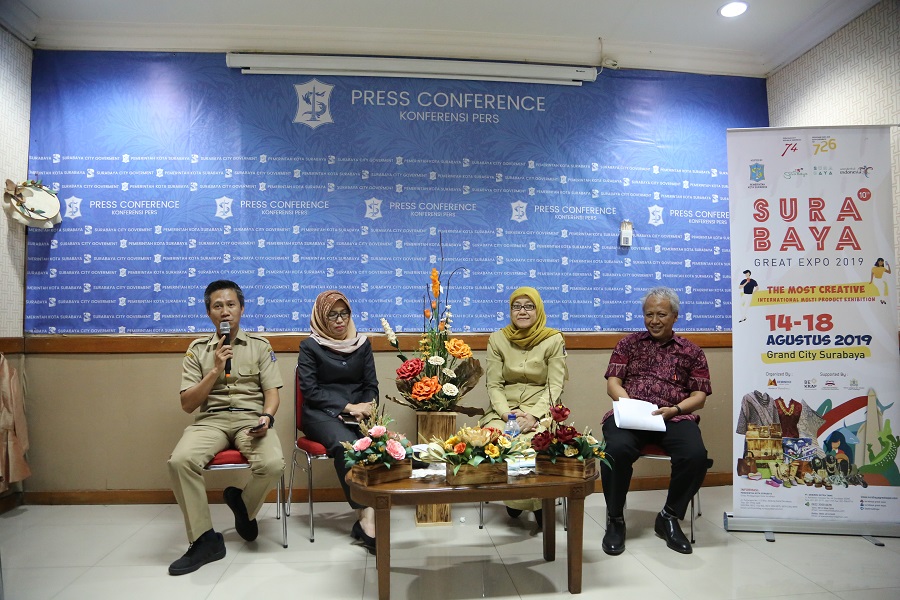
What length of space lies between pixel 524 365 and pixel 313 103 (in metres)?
2.30

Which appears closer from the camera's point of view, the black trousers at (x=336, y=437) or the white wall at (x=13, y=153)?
the black trousers at (x=336, y=437)

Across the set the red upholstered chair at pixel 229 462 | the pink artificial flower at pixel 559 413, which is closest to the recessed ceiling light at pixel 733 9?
the pink artificial flower at pixel 559 413

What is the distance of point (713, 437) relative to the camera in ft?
13.9

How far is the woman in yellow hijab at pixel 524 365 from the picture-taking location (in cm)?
350

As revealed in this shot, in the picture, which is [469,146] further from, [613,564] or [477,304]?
[613,564]

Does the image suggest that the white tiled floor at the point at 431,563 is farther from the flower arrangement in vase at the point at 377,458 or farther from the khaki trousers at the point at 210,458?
the flower arrangement in vase at the point at 377,458

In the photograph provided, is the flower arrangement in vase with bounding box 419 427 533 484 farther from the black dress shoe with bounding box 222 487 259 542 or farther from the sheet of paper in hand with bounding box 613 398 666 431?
the black dress shoe with bounding box 222 487 259 542

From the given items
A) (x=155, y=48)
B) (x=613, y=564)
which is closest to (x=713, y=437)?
(x=613, y=564)

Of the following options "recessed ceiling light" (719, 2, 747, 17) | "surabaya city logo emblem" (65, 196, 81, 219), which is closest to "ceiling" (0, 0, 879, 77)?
"recessed ceiling light" (719, 2, 747, 17)

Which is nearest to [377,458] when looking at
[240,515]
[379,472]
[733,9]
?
[379,472]

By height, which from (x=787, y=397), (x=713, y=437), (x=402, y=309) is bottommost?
(x=713, y=437)

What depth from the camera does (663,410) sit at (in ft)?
10.5

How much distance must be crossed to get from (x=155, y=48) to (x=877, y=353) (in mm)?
4841

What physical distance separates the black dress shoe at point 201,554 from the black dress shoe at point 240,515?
137mm
